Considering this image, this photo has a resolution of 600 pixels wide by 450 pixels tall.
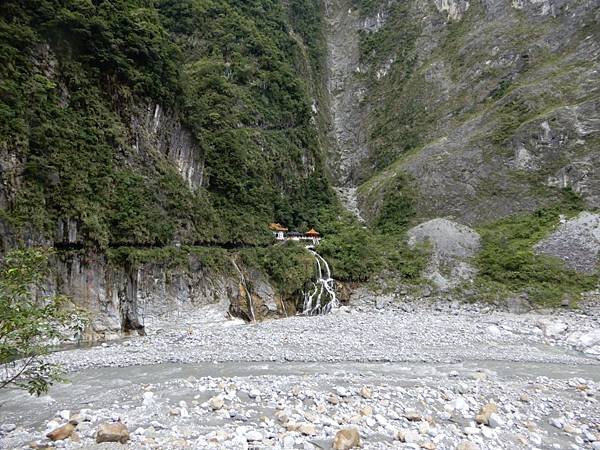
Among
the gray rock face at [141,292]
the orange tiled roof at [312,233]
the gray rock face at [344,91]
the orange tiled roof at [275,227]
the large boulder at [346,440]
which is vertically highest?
the gray rock face at [344,91]

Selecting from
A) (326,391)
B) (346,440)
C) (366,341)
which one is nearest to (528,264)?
(366,341)

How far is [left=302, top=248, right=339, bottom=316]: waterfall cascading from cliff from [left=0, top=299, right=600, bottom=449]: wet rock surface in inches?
289

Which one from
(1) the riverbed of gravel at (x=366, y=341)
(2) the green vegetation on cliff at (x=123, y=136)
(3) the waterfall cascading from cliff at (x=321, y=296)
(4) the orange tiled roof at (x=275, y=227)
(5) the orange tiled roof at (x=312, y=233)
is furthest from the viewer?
(5) the orange tiled roof at (x=312, y=233)

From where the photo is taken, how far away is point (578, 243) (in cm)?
3116

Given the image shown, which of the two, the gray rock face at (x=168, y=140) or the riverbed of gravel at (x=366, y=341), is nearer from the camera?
the riverbed of gravel at (x=366, y=341)

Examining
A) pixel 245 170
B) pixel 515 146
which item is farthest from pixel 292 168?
pixel 515 146

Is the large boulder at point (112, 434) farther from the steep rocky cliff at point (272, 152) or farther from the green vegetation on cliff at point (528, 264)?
the green vegetation on cliff at point (528, 264)

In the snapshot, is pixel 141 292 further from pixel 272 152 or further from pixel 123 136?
pixel 272 152

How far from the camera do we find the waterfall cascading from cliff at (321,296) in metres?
29.8

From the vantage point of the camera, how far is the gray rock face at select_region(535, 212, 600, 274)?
29797mm

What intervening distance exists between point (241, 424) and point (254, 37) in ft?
167

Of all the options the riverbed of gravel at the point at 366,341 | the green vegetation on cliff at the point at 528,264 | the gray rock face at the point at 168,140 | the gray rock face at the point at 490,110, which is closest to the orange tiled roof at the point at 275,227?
the gray rock face at the point at 168,140

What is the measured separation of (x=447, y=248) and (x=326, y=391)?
1062 inches

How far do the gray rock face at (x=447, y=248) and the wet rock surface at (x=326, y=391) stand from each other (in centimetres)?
1028
